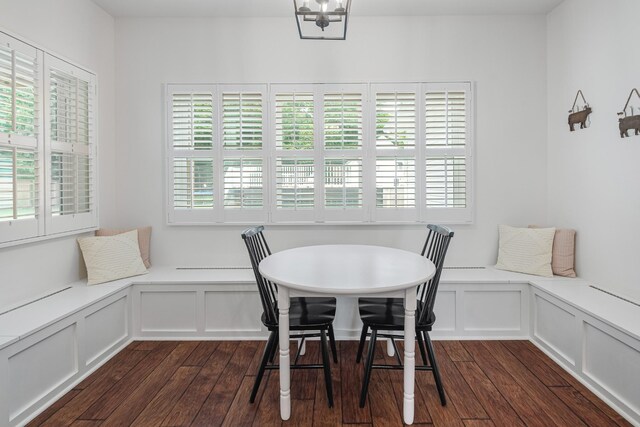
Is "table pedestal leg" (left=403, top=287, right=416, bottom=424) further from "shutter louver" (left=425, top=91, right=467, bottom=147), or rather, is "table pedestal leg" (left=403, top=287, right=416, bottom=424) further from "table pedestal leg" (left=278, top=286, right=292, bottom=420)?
"shutter louver" (left=425, top=91, right=467, bottom=147)

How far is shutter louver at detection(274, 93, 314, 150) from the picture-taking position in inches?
128

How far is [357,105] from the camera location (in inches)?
128

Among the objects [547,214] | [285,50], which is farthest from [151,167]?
[547,214]

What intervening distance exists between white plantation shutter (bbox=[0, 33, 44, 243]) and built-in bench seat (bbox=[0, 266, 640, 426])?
1.82 ft

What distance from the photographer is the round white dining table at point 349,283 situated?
179 centimetres

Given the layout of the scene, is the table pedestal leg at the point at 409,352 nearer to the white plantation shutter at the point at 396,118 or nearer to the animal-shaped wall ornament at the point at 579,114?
the white plantation shutter at the point at 396,118

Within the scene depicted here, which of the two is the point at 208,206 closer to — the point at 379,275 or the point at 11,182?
the point at 11,182

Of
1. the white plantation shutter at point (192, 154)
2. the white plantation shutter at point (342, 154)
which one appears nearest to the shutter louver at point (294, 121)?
the white plantation shutter at point (342, 154)

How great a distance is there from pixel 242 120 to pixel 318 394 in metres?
2.32

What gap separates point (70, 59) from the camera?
278 cm

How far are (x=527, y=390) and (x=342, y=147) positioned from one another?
224cm

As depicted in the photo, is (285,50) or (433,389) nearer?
(433,389)

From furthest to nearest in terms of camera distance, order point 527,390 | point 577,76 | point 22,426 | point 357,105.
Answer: point 357,105 → point 577,76 → point 527,390 → point 22,426

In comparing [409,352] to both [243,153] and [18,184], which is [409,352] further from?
[18,184]
